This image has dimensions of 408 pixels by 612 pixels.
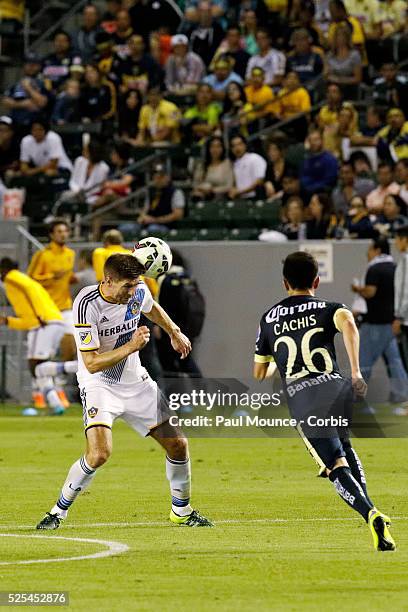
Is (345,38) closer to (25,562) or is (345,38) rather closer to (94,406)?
(94,406)

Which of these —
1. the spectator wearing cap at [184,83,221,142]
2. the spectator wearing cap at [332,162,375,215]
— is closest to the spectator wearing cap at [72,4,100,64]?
the spectator wearing cap at [184,83,221,142]

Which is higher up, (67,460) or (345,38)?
(345,38)

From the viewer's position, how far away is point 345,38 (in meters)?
25.6

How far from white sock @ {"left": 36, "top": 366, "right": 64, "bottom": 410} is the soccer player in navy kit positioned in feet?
39.3

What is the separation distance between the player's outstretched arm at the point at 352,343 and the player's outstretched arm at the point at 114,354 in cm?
134

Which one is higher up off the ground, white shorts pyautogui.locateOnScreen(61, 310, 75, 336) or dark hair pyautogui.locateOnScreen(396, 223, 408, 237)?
dark hair pyautogui.locateOnScreen(396, 223, 408, 237)

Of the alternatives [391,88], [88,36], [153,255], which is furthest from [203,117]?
[153,255]

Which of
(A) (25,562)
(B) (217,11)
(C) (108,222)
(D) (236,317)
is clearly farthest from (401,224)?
(A) (25,562)

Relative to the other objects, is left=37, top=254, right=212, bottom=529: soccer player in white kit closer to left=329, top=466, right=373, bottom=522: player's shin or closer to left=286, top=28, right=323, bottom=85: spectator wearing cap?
left=329, top=466, right=373, bottom=522: player's shin

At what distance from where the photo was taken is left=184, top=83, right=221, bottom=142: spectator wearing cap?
26.6 meters

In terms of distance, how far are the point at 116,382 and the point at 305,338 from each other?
169cm

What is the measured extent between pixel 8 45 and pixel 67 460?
1897 centimetres

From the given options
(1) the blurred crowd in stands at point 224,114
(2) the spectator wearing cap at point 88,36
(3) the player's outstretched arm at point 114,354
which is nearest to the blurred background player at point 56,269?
(1) the blurred crowd in stands at point 224,114

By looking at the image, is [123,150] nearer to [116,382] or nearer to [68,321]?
[68,321]
